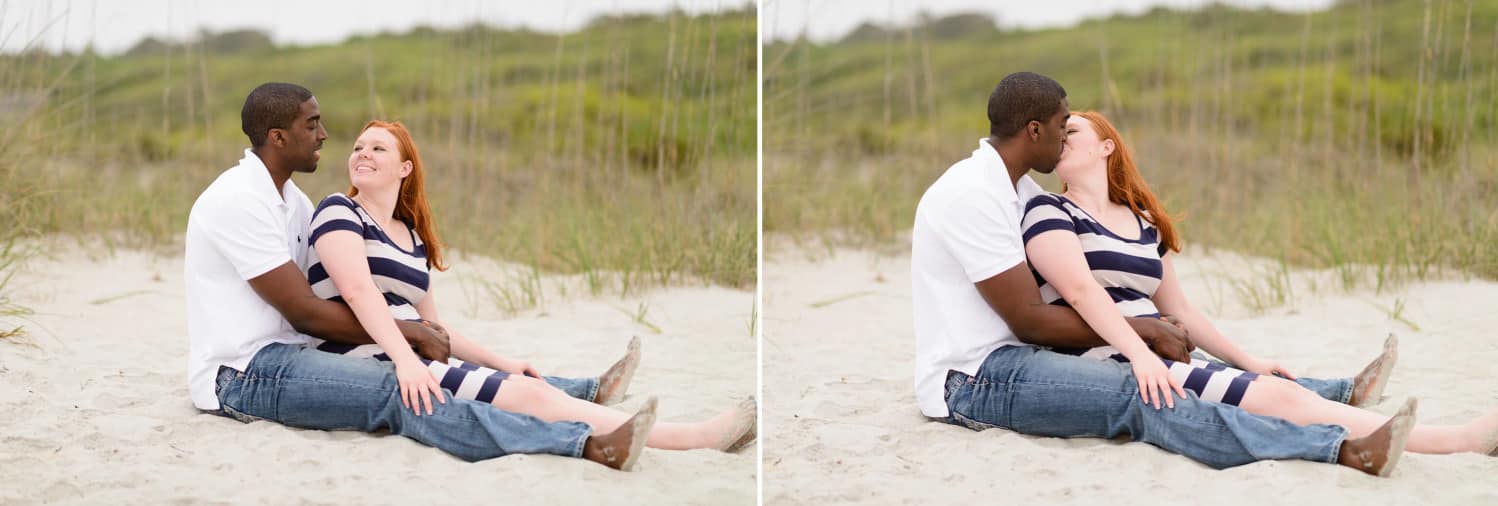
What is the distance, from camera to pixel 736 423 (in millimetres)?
3207

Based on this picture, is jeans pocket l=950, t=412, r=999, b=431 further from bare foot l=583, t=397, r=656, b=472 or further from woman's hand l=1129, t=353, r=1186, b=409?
bare foot l=583, t=397, r=656, b=472

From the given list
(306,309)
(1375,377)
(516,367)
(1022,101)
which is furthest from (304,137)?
(1375,377)

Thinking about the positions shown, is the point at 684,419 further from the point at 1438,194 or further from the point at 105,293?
the point at 1438,194

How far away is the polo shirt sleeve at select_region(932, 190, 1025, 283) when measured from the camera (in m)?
3.08

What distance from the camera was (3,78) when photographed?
19.6ft

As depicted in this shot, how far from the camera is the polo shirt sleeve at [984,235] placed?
3.08 m

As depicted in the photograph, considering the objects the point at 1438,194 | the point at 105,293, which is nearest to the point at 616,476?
the point at 105,293

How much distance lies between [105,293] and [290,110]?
2691 mm

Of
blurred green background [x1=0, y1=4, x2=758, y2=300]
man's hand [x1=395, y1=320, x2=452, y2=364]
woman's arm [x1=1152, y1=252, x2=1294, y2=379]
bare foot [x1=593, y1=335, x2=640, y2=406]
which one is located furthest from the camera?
blurred green background [x1=0, y1=4, x2=758, y2=300]

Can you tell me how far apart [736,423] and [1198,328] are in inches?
48.0

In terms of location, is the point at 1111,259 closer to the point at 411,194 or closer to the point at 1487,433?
the point at 1487,433

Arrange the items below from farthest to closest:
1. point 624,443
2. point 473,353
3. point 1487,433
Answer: point 473,353 < point 1487,433 < point 624,443

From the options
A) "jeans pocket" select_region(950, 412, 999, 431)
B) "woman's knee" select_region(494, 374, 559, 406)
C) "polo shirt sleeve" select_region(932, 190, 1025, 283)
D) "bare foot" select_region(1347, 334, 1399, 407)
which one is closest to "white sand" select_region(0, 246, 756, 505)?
"woman's knee" select_region(494, 374, 559, 406)

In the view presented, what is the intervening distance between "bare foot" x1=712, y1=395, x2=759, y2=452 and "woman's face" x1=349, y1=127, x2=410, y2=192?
0.99m
